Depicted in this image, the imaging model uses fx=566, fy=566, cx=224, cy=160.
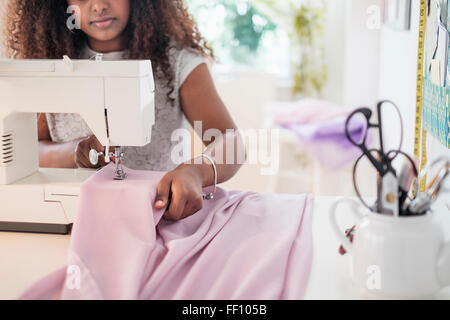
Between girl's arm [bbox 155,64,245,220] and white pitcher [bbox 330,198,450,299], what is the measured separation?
384 mm

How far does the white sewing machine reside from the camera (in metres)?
1.14

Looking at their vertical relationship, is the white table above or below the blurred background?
below

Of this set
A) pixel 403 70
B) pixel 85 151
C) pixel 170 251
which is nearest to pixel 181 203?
pixel 170 251

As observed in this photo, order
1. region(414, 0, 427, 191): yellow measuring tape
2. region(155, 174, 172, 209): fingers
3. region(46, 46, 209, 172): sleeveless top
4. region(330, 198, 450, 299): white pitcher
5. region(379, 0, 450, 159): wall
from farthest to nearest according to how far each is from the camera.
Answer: region(379, 0, 450, 159): wall
region(46, 46, 209, 172): sleeveless top
region(414, 0, 427, 191): yellow measuring tape
region(155, 174, 172, 209): fingers
region(330, 198, 450, 299): white pitcher

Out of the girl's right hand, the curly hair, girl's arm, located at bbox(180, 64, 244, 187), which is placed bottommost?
the girl's right hand

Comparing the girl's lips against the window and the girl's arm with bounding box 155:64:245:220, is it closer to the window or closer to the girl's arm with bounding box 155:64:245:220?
the girl's arm with bounding box 155:64:245:220

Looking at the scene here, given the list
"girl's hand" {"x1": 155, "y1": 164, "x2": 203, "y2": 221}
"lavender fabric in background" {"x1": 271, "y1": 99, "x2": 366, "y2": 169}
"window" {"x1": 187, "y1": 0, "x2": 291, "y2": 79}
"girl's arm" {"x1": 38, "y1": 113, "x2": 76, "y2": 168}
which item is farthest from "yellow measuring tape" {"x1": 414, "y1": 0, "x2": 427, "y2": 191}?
"window" {"x1": 187, "y1": 0, "x2": 291, "y2": 79}

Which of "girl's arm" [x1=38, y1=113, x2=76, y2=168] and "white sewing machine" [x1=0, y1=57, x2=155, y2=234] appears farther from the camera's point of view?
"girl's arm" [x1=38, y1=113, x2=76, y2=168]

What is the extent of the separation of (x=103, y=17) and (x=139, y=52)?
0.19 metres

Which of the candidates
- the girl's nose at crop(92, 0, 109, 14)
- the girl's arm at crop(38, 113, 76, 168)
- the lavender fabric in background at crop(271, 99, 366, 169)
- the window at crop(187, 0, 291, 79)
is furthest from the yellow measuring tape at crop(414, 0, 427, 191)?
the window at crop(187, 0, 291, 79)

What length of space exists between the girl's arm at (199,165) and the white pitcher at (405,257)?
15.1 inches

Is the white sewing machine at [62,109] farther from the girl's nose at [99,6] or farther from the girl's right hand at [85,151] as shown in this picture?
the girl's nose at [99,6]

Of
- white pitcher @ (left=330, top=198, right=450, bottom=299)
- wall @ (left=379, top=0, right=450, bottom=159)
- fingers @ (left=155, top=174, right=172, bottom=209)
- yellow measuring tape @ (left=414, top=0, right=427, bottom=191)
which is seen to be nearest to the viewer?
white pitcher @ (left=330, top=198, right=450, bottom=299)
